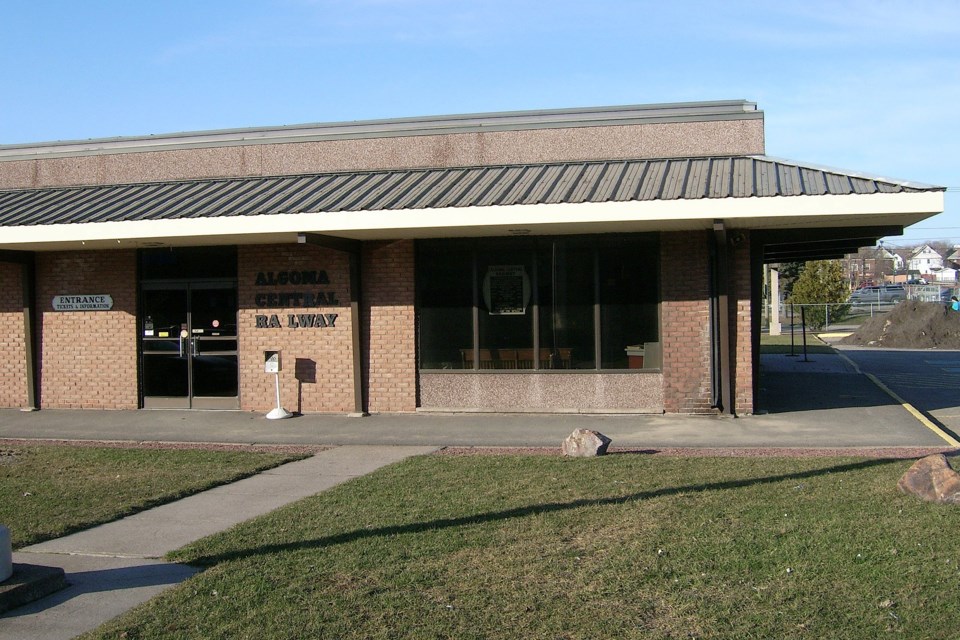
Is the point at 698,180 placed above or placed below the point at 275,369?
above

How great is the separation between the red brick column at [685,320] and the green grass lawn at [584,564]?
16.3 ft

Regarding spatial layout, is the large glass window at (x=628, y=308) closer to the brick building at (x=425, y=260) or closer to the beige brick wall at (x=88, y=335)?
the brick building at (x=425, y=260)

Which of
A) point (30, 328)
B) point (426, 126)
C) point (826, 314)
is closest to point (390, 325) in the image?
point (426, 126)

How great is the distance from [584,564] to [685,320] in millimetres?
8336

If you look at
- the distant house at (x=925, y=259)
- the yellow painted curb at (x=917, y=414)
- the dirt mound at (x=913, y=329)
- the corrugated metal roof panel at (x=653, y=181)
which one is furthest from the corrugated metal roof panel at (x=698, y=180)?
the distant house at (x=925, y=259)

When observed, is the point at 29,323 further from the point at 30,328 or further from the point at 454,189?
the point at 454,189

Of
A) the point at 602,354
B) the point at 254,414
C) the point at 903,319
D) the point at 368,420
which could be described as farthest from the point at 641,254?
the point at 903,319

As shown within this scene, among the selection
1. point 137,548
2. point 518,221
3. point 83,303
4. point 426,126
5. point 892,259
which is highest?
point 892,259

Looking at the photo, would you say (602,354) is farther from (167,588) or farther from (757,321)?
(167,588)

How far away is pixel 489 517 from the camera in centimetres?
790

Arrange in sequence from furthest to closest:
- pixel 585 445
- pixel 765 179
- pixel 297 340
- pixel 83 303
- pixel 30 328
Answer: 1. pixel 30 328
2. pixel 83 303
3. pixel 297 340
4. pixel 765 179
5. pixel 585 445

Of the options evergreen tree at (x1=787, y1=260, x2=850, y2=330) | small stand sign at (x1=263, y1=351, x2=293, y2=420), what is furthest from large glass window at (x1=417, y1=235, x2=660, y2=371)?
evergreen tree at (x1=787, y1=260, x2=850, y2=330)

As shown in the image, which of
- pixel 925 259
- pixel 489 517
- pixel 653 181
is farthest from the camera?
pixel 925 259

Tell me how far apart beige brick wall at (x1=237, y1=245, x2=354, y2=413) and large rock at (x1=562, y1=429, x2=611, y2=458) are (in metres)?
5.37
